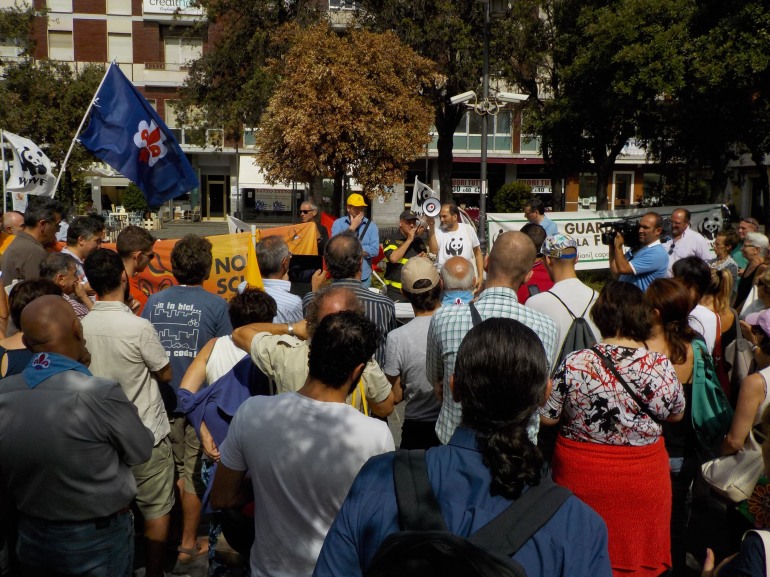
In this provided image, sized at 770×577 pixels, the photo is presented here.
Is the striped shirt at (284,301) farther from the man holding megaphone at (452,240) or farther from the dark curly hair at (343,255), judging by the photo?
the man holding megaphone at (452,240)

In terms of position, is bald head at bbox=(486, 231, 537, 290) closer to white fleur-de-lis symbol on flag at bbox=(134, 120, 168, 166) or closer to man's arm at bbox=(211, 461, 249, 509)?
man's arm at bbox=(211, 461, 249, 509)

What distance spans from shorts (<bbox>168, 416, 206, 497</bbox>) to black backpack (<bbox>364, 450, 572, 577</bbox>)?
2.93 meters

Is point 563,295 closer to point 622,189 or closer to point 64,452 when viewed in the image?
point 64,452

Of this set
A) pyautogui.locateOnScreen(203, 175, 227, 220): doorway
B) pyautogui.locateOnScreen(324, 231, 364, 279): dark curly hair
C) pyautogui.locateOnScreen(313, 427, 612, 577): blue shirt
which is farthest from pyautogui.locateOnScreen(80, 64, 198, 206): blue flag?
pyautogui.locateOnScreen(203, 175, 227, 220): doorway

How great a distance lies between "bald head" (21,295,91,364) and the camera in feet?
10.1

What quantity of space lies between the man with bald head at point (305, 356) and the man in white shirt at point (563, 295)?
3.63 ft

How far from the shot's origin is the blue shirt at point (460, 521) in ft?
5.49

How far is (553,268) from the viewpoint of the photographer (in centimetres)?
449

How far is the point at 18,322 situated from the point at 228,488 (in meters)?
1.89

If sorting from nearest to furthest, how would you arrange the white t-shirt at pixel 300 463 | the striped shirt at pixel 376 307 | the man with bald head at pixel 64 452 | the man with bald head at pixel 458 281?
the white t-shirt at pixel 300 463, the man with bald head at pixel 64 452, the man with bald head at pixel 458 281, the striped shirt at pixel 376 307

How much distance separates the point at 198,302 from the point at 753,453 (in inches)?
118

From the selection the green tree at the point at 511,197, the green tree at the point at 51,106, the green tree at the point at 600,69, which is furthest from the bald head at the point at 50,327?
the green tree at the point at 511,197

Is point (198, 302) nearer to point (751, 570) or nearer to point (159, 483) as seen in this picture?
point (159, 483)

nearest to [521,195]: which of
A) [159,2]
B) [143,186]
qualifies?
[159,2]
